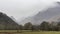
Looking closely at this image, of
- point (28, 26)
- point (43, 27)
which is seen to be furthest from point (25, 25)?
point (43, 27)

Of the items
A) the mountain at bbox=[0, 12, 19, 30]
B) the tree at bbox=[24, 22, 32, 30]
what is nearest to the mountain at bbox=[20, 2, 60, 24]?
the tree at bbox=[24, 22, 32, 30]

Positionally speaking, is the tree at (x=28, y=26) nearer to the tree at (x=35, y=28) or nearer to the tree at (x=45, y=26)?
the tree at (x=35, y=28)

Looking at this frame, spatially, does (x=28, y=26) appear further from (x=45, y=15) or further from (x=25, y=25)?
(x=45, y=15)

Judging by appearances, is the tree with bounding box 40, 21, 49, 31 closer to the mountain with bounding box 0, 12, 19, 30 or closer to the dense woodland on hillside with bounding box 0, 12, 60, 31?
the dense woodland on hillside with bounding box 0, 12, 60, 31

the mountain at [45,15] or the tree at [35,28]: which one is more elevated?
the mountain at [45,15]

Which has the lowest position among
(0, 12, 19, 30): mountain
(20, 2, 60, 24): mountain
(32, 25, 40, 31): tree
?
(32, 25, 40, 31): tree

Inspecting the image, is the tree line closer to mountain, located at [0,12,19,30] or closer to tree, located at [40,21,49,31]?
tree, located at [40,21,49,31]

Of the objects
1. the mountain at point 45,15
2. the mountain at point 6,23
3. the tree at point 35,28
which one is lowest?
the tree at point 35,28

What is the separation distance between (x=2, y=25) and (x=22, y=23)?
0.86ft

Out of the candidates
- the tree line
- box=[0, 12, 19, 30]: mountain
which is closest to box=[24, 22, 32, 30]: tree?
the tree line

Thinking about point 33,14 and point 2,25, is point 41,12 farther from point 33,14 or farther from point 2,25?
point 2,25

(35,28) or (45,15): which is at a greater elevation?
(45,15)

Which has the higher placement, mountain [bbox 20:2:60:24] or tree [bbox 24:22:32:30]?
mountain [bbox 20:2:60:24]

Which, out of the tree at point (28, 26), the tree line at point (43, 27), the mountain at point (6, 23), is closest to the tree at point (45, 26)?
the tree line at point (43, 27)
